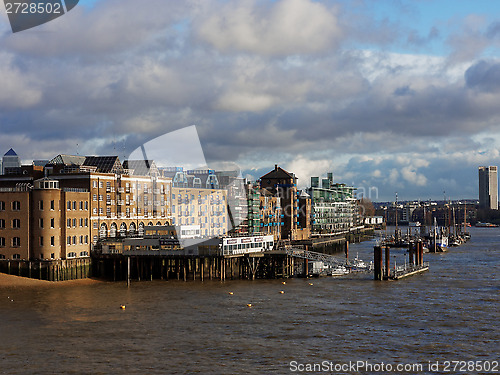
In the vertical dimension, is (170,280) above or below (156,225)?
below

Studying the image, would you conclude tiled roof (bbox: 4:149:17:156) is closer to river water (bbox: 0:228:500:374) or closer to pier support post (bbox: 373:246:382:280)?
river water (bbox: 0:228:500:374)

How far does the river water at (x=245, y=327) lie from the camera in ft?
162

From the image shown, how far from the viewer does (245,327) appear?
61594mm

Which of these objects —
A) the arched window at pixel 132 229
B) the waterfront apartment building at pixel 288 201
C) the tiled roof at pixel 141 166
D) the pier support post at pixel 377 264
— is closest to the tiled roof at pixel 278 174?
the waterfront apartment building at pixel 288 201

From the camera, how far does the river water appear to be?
49500 millimetres

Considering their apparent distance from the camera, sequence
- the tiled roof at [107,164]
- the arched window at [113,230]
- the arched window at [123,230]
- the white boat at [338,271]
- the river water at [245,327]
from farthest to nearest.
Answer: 1. the tiled roof at [107,164]
2. the arched window at [123,230]
3. the arched window at [113,230]
4. the white boat at [338,271]
5. the river water at [245,327]

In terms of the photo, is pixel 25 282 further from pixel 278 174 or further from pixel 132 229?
pixel 278 174

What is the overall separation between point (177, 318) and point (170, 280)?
3248 centimetres

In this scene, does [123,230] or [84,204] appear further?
[123,230]

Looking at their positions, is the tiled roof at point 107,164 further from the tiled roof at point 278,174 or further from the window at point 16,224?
the tiled roof at point 278,174

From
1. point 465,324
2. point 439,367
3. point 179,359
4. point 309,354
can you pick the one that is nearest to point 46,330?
point 179,359

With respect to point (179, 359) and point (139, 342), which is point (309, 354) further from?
point (139, 342)

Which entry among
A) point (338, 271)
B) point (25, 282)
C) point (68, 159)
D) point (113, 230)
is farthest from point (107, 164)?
point (338, 271)

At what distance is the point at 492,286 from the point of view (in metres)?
90.6
